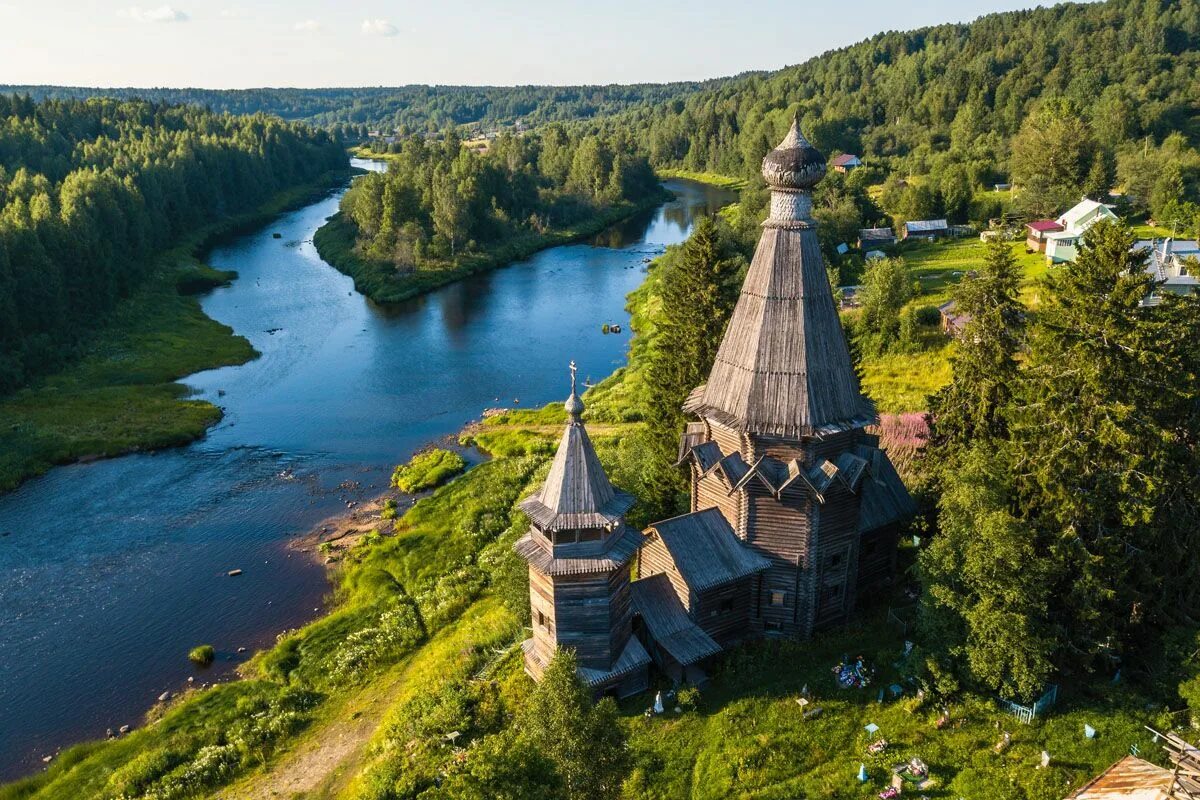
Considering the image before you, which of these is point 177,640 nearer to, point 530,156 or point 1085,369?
point 1085,369

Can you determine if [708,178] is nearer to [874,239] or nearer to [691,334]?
[874,239]

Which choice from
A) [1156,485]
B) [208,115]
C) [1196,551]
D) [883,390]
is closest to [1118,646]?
[1196,551]

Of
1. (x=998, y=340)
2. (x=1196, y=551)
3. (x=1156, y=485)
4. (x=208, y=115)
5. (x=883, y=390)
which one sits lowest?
(x=883, y=390)

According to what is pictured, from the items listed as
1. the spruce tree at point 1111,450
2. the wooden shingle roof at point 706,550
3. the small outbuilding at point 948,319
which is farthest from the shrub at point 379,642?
the small outbuilding at point 948,319

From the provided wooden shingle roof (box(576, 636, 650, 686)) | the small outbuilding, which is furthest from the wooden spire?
the small outbuilding

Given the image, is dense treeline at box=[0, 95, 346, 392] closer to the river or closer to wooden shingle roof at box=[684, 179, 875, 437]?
the river

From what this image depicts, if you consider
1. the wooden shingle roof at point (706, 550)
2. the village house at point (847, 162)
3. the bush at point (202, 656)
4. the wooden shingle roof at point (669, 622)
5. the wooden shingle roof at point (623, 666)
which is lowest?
the bush at point (202, 656)

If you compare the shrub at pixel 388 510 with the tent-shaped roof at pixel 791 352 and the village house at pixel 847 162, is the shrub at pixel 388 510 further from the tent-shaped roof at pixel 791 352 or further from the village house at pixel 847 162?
the village house at pixel 847 162
